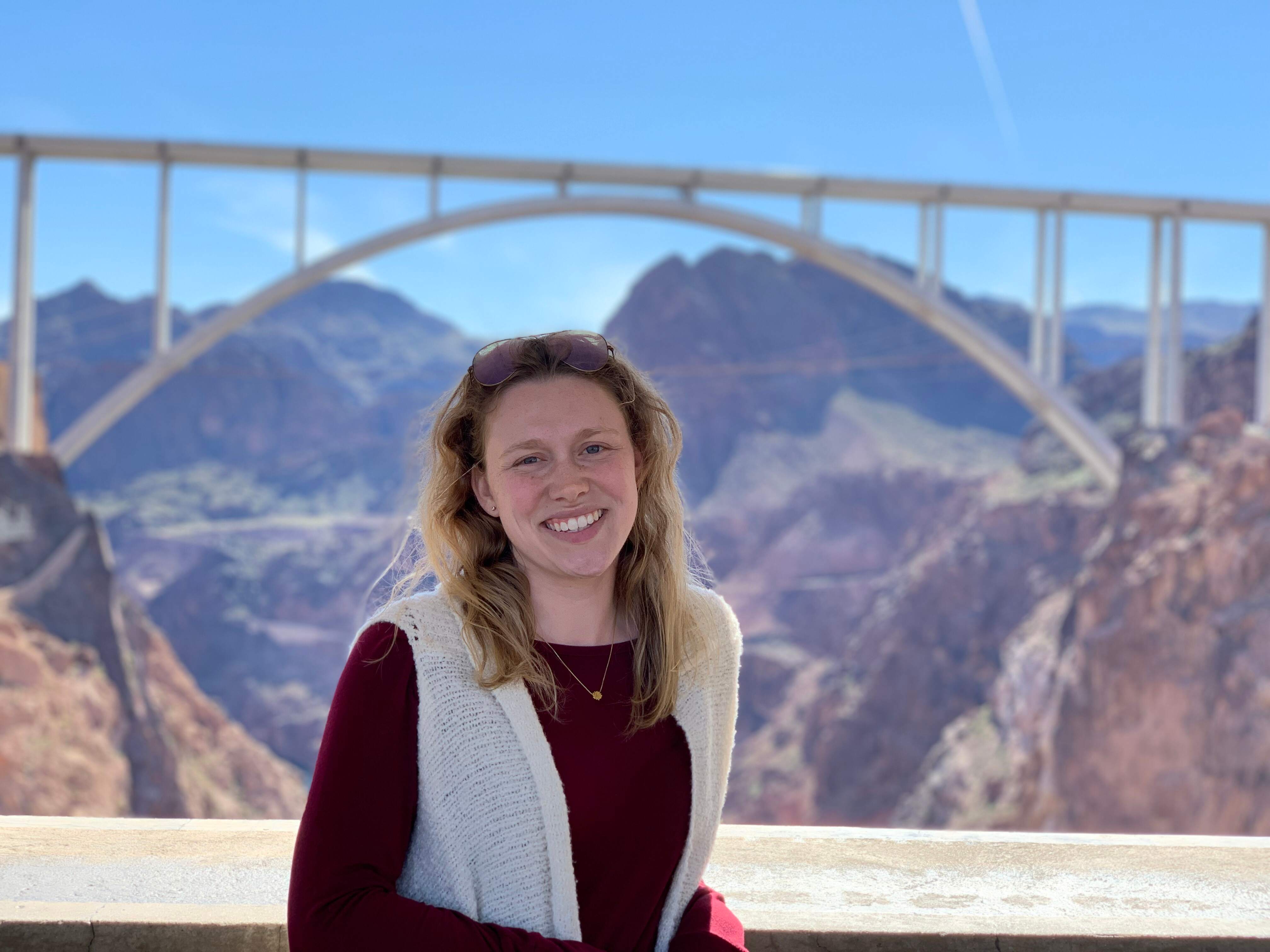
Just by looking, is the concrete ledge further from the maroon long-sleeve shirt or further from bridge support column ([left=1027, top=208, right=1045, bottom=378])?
bridge support column ([left=1027, top=208, right=1045, bottom=378])

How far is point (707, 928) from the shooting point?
4.65ft

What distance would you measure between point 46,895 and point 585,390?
3.61ft

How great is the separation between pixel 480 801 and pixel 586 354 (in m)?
0.53

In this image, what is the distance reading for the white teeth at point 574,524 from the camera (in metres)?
1.40

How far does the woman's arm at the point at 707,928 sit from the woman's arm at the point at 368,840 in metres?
0.18

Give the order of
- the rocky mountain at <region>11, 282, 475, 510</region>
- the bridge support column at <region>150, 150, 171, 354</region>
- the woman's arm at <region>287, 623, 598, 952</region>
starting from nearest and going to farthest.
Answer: the woman's arm at <region>287, 623, 598, 952</region> < the bridge support column at <region>150, 150, 171, 354</region> < the rocky mountain at <region>11, 282, 475, 510</region>

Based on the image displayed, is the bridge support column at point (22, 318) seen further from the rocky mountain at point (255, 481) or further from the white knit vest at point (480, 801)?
the rocky mountain at point (255, 481)

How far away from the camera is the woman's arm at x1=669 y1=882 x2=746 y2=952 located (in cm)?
140

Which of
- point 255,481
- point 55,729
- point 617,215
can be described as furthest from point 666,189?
point 255,481

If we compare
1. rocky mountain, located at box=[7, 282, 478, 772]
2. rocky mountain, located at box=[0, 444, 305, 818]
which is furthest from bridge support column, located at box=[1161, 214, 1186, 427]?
rocky mountain, located at box=[7, 282, 478, 772]

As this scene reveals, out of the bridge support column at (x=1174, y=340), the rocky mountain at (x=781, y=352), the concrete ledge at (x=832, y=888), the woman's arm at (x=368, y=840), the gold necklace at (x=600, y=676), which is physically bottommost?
the concrete ledge at (x=832, y=888)

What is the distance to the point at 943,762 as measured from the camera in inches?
1319

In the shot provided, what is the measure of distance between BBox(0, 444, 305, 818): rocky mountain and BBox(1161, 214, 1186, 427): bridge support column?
14.8m

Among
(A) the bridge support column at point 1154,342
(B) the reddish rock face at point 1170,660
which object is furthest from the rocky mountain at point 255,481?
(A) the bridge support column at point 1154,342
